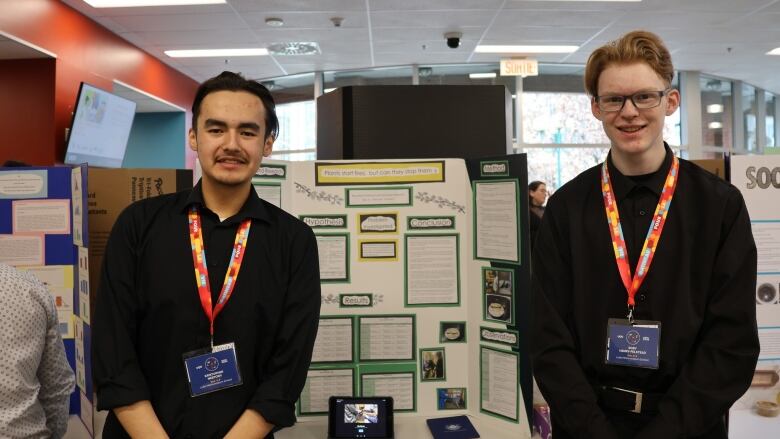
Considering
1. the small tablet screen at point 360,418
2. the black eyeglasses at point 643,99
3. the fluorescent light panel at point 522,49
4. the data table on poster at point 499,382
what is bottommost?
the small tablet screen at point 360,418

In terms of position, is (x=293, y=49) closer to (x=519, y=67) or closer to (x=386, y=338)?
(x=519, y=67)

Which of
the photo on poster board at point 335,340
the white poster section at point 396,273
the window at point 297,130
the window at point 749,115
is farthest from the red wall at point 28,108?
the window at point 749,115

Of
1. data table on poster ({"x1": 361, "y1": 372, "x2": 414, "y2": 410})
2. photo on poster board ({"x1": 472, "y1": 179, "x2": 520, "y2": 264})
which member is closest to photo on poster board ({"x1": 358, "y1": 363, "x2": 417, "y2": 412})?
data table on poster ({"x1": 361, "y1": 372, "x2": 414, "y2": 410})

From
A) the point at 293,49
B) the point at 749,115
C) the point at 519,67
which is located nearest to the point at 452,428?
the point at 293,49

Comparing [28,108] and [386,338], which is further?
[28,108]

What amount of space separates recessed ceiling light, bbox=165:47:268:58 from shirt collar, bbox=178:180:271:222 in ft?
20.0

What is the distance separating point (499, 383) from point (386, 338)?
1.39ft

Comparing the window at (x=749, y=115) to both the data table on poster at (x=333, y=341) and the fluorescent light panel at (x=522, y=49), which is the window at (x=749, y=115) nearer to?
the fluorescent light panel at (x=522, y=49)

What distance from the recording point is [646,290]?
140 cm

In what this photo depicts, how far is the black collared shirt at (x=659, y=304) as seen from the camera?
132 centimetres

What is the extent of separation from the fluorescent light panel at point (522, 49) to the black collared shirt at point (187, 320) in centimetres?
644

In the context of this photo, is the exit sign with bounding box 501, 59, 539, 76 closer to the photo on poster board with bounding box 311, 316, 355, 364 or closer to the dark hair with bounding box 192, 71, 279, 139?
the photo on poster board with bounding box 311, 316, 355, 364

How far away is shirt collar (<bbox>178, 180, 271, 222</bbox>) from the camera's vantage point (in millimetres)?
1519

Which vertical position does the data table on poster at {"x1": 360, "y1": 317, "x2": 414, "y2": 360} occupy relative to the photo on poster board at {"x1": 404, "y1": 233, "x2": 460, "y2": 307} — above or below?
below
